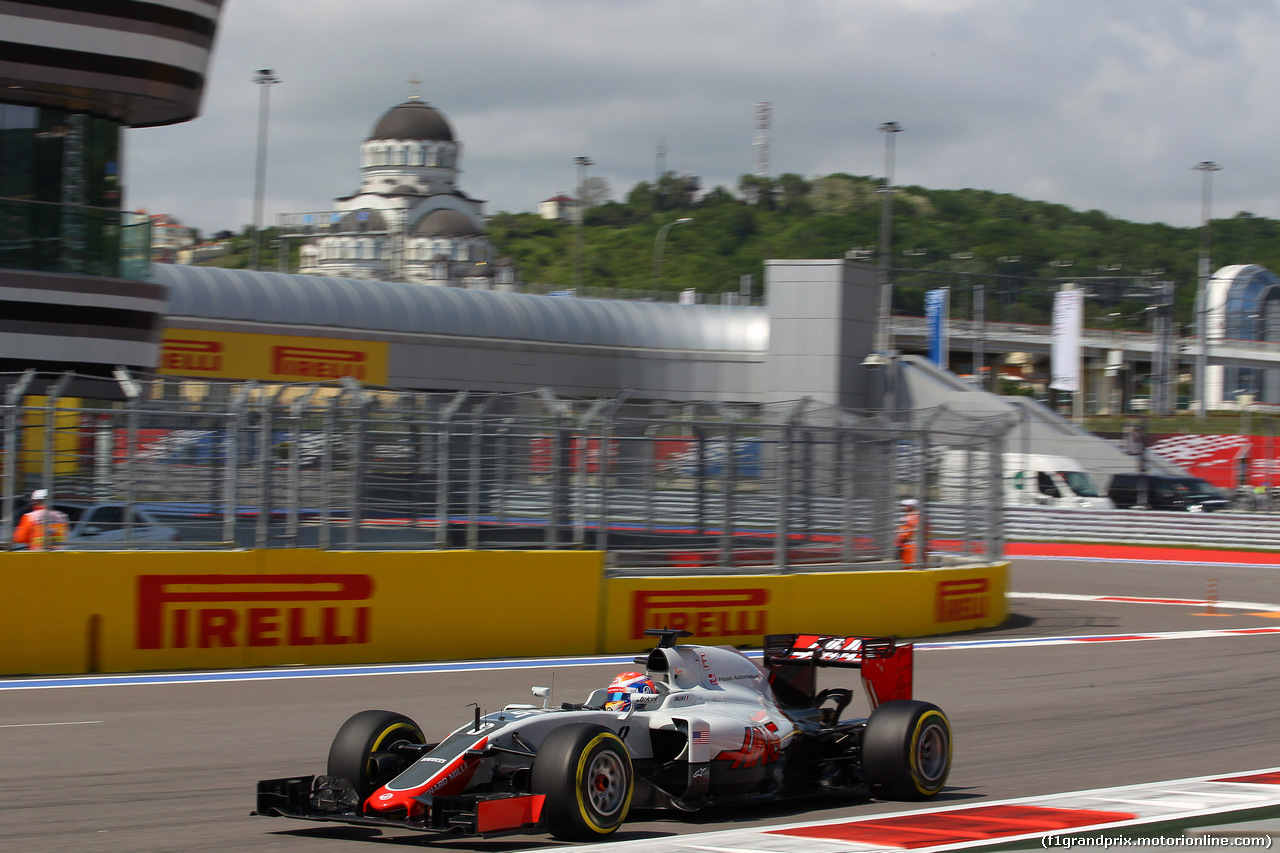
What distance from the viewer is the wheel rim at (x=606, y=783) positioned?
5914mm

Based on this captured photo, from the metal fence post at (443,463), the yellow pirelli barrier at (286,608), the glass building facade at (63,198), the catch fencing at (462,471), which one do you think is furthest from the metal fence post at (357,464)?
the glass building facade at (63,198)

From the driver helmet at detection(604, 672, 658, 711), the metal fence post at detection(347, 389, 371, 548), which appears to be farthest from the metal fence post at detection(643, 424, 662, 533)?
the driver helmet at detection(604, 672, 658, 711)

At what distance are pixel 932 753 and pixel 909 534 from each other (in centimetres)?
Answer: 930

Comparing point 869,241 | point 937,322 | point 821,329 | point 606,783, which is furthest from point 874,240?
point 606,783

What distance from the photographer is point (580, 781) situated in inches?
229

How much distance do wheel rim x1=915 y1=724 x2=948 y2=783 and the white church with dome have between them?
103 metres

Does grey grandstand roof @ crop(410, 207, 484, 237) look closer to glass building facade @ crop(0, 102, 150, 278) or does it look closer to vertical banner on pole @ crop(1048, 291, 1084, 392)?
vertical banner on pole @ crop(1048, 291, 1084, 392)

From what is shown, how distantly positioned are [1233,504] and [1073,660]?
25279mm

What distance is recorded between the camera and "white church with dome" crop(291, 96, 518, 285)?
11769 cm

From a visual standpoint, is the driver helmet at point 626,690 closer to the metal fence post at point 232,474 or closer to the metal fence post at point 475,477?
the metal fence post at point 475,477

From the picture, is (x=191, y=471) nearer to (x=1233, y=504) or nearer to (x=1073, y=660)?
(x=1073, y=660)

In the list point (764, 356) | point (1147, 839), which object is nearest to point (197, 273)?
point (764, 356)

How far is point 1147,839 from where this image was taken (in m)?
5.95

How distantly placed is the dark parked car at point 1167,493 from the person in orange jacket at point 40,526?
31.6m
